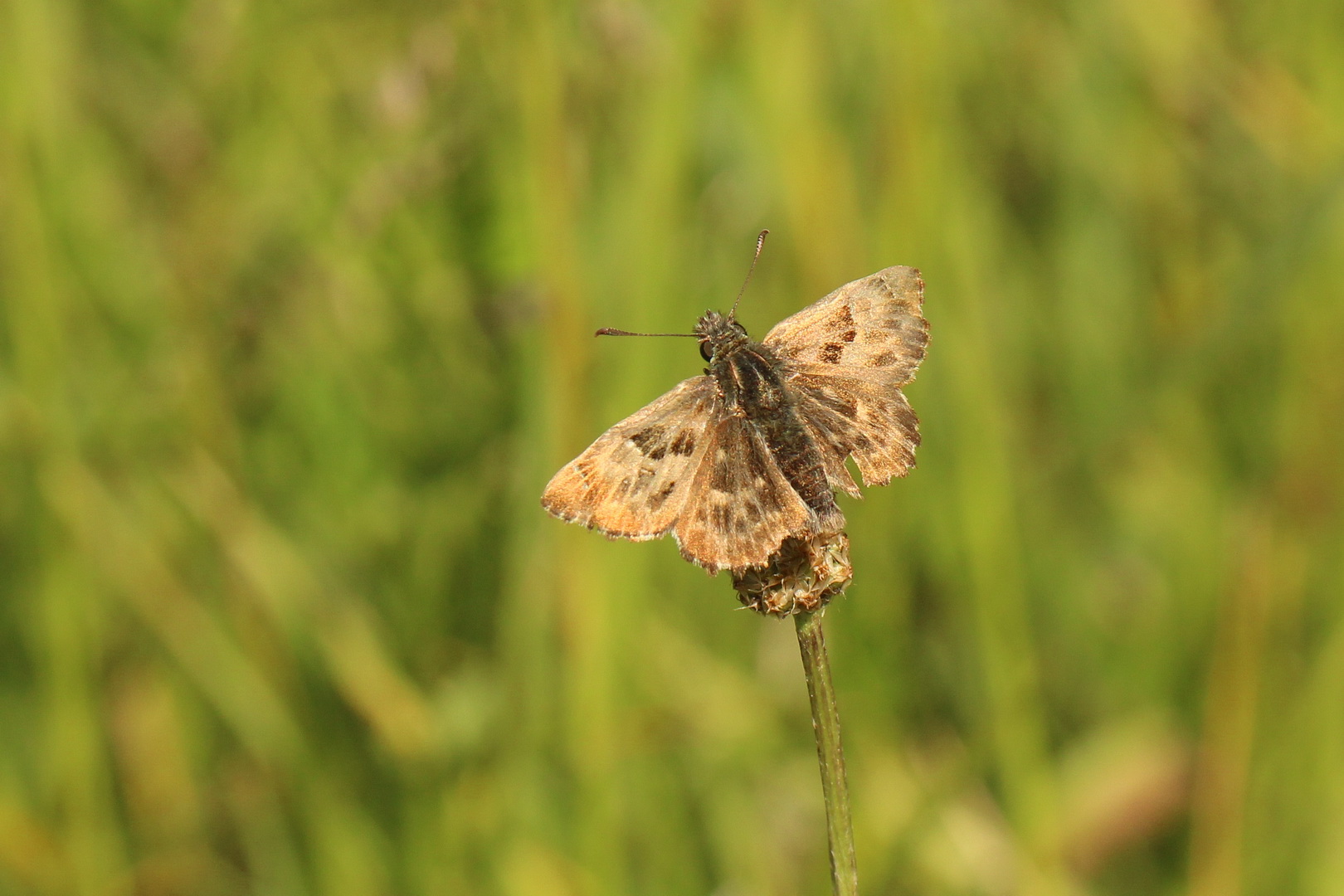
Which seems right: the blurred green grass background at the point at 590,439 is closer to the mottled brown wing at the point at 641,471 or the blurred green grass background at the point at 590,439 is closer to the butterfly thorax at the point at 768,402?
the butterfly thorax at the point at 768,402

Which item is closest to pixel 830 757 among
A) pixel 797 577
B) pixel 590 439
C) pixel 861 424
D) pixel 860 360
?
pixel 797 577

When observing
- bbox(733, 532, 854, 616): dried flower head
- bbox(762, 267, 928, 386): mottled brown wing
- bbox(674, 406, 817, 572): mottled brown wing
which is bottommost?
bbox(733, 532, 854, 616): dried flower head

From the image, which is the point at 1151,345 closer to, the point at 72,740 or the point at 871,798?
the point at 871,798

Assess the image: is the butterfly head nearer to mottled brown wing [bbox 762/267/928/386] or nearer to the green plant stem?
mottled brown wing [bbox 762/267/928/386]

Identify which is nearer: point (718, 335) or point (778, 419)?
point (778, 419)

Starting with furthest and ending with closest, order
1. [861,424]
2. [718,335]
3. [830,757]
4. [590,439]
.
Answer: [590,439]
[718,335]
[861,424]
[830,757]

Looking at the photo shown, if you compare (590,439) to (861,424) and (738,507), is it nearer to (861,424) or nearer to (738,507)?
(861,424)

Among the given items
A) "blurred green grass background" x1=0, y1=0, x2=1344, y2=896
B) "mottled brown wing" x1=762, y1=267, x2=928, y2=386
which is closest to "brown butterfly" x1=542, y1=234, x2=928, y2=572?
"mottled brown wing" x1=762, y1=267, x2=928, y2=386

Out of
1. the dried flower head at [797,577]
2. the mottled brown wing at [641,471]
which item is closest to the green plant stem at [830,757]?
the dried flower head at [797,577]
